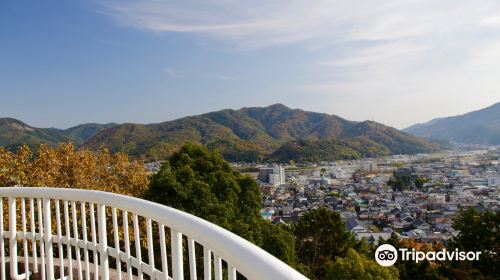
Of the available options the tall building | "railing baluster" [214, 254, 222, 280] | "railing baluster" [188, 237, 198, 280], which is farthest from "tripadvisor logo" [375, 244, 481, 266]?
the tall building

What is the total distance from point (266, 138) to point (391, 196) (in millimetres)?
79196

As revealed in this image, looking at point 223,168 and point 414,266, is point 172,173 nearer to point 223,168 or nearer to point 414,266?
point 223,168

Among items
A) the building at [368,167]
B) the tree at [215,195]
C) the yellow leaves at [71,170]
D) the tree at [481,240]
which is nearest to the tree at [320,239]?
the tree at [481,240]

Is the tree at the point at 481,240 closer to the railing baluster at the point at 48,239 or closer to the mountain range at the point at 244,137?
the railing baluster at the point at 48,239

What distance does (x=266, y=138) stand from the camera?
12319cm

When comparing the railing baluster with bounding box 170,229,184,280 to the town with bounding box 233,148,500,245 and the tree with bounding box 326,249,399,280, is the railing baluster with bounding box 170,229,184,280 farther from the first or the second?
the town with bounding box 233,148,500,245

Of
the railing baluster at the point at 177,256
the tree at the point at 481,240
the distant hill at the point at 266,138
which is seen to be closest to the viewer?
the railing baluster at the point at 177,256

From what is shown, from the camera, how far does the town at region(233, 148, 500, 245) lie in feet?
89.5

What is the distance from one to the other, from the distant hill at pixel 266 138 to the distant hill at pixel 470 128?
720cm

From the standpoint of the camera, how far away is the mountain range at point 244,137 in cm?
8275

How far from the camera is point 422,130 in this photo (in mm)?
138625

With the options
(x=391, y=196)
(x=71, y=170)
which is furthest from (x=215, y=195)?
(x=391, y=196)

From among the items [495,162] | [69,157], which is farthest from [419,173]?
[69,157]

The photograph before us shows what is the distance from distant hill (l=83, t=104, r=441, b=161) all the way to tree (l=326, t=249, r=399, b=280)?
166ft
